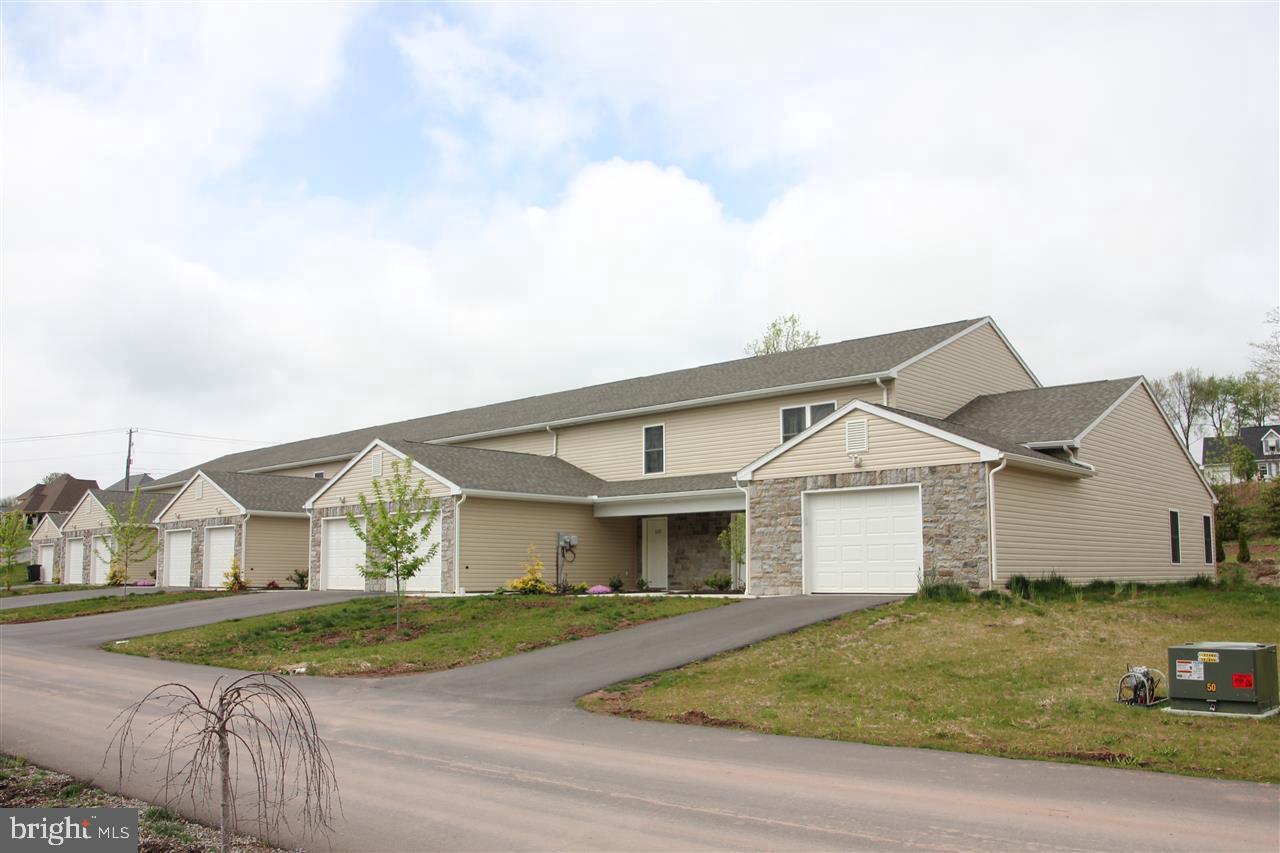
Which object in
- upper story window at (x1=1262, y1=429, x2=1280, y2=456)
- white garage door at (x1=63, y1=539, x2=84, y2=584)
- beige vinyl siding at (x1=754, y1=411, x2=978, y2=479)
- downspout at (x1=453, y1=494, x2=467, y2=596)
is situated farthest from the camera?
upper story window at (x1=1262, y1=429, x2=1280, y2=456)

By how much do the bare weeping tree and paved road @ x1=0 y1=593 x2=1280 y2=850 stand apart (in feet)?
0.71

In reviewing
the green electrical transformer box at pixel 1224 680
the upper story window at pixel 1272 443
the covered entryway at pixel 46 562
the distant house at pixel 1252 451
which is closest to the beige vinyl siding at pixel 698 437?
the green electrical transformer box at pixel 1224 680

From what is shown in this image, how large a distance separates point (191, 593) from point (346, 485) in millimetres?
6869

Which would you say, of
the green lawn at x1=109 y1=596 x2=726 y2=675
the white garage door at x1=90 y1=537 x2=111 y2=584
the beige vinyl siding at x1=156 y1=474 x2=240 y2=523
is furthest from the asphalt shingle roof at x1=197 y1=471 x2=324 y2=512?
the green lawn at x1=109 y1=596 x2=726 y2=675

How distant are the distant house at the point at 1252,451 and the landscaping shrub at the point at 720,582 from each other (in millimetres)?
38100

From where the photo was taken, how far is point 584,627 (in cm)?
1792

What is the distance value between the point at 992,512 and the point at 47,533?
46.5 meters

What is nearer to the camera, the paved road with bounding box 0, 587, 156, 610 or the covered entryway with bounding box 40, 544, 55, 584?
the paved road with bounding box 0, 587, 156, 610

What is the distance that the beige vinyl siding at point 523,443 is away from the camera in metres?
32.5

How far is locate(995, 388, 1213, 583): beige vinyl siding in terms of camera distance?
19.1 metres

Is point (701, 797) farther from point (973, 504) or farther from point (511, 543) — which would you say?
Answer: point (511, 543)

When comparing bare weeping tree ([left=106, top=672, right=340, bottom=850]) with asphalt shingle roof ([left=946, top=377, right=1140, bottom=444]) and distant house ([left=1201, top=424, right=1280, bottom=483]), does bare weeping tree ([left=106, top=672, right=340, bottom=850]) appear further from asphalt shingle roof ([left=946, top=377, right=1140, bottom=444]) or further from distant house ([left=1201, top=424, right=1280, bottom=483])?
distant house ([left=1201, top=424, right=1280, bottom=483])

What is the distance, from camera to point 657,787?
775 cm

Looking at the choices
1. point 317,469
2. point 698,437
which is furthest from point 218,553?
point 698,437
